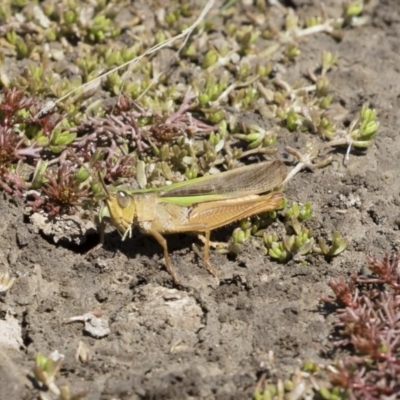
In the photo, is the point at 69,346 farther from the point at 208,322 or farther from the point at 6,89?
the point at 6,89

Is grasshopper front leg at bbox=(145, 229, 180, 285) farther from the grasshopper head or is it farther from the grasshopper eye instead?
the grasshopper eye

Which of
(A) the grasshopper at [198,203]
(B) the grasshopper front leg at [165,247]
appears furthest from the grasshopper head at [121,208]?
(B) the grasshopper front leg at [165,247]

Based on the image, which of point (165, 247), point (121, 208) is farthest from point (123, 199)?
point (165, 247)

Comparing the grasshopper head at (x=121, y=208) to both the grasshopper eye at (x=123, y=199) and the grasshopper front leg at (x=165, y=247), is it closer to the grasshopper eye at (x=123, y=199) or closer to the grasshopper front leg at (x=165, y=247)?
the grasshopper eye at (x=123, y=199)

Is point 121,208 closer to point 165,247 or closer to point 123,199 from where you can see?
point 123,199

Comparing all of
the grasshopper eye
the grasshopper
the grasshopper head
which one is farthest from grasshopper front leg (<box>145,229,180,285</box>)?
the grasshopper eye

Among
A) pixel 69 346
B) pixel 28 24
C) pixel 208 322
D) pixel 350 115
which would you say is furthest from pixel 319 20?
pixel 69 346

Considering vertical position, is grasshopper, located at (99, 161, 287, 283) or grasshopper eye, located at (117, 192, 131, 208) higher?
grasshopper eye, located at (117, 192, 131, 208)
